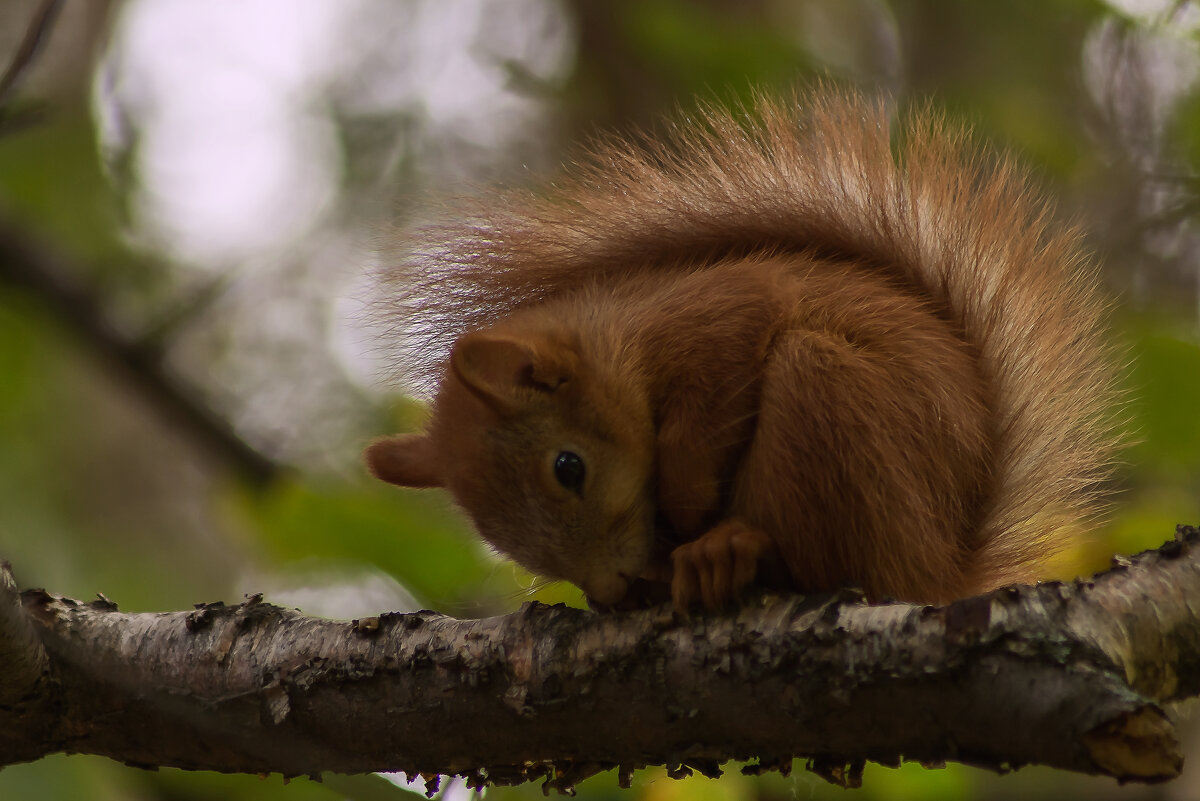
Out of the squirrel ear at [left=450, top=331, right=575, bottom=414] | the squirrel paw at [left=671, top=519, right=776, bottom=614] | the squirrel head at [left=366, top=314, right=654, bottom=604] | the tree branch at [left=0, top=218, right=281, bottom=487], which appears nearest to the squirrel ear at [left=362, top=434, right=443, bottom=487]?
the squirrel head at [left=366, top=314, right=654, bottom=604]

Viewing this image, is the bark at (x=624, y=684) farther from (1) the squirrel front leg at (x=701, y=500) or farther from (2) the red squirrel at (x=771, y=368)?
(2) the red squirrel at (x=771, y=368)

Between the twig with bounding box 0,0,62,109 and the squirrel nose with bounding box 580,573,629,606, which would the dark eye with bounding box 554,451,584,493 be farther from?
the twig with bounding box 0,0,62,109

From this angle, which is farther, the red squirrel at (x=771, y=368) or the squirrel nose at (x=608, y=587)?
the squirrel nose at (x=608, y=587)

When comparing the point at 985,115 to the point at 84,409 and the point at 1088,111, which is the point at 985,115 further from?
the point at 84,409

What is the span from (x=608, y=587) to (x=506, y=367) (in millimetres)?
445

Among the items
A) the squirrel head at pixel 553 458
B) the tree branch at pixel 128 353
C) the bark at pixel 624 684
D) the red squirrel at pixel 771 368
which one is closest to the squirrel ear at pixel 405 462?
the red squirrel at pixel 771 368

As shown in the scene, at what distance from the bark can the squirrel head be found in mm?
219

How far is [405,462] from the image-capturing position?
7.72 ft

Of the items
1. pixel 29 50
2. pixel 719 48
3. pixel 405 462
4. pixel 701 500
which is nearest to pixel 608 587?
pixel 701 500

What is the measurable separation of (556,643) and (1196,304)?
143 inches

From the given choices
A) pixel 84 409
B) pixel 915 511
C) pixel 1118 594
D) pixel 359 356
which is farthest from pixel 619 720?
pixel 84 409

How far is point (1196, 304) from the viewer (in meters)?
4.43

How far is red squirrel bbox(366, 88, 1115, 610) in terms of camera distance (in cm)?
192

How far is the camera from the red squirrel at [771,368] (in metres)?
→ 1.92
